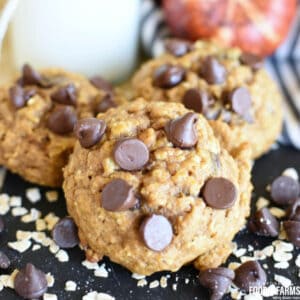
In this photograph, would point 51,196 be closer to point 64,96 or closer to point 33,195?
point 33,195

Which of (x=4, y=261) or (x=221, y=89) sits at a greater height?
(x=221, y=89)

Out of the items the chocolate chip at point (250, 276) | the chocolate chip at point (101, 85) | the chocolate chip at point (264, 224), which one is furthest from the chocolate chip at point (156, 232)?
the chocolate chip at point (101, 85)

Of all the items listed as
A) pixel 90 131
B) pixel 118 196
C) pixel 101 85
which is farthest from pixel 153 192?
pixel 101 85

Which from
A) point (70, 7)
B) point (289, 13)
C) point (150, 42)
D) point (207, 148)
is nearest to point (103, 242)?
point (207, 148)

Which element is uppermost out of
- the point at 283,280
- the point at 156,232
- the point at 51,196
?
the point at 156,232

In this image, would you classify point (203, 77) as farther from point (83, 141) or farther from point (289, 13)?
point (289, 13)

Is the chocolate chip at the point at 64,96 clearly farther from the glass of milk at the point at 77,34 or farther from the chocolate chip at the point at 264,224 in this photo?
the chocolate chip at the point at 264,224

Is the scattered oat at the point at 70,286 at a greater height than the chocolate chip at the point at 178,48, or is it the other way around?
the chocolate chip at the point at 178,48

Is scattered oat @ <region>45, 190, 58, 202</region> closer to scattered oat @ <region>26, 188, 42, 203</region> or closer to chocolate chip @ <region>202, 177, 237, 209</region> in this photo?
scattered oat @ <region>26, 188, 42, 203</region>

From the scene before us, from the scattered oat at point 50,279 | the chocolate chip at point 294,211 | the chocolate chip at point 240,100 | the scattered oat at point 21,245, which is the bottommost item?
the chocolate chip at point 294,211
